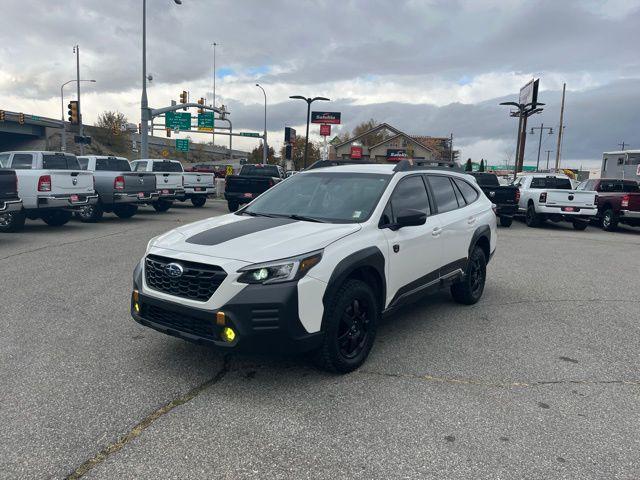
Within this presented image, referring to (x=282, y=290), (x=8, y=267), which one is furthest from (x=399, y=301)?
(x=8, y=267)

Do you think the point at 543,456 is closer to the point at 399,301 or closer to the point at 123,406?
the point at 399,301

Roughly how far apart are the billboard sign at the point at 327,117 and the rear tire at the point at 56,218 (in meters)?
46.8

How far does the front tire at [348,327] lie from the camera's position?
3828mm

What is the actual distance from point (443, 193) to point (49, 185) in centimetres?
1024

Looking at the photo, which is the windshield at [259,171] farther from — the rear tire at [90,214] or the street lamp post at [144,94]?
the rear tire at [90,214]

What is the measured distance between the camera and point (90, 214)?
14.8 meters

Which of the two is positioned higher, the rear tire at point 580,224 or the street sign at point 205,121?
the street sign at point 205,121

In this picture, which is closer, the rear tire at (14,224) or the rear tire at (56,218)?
the rear tire at (14,224)

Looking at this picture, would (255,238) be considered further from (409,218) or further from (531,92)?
(531,92)

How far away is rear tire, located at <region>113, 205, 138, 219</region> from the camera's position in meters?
16.1

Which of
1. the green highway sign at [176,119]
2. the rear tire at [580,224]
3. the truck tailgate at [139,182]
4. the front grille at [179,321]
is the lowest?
the rear tire at [580,224]

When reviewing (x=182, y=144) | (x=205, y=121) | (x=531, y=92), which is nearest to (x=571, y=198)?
(x=531, y=92)

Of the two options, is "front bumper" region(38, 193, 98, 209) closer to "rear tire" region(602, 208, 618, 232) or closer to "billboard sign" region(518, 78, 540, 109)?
"rear tire" region(602, 208, 618, 232)

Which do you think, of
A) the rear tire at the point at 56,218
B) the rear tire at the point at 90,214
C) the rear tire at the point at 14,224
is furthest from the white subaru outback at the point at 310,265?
the rear tire at the point at 90,214
